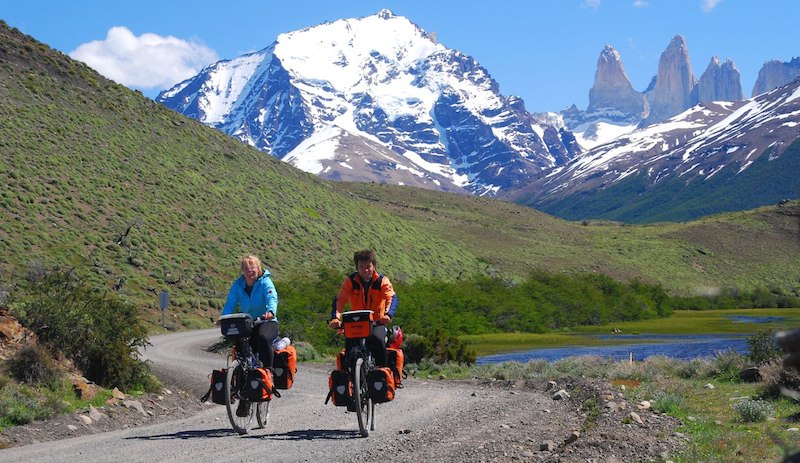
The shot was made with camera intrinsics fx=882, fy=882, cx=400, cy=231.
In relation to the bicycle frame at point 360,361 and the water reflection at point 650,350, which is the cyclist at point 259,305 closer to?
the bicycle frame at point 360,361

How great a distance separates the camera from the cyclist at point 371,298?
464 inches

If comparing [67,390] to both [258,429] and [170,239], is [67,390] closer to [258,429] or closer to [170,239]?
[258,429]

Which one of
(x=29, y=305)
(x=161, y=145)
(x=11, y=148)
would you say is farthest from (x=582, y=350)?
(x=161, y=145)

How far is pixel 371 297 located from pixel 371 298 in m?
0.01

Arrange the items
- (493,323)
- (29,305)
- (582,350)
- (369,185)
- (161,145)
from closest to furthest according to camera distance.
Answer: (29,305) < (582,350) < (493,323) < (161,145) < (369,185)

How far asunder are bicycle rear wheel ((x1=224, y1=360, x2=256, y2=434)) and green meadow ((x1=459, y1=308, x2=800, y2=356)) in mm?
30191

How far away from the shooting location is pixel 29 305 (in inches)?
635

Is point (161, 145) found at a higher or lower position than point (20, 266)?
higher

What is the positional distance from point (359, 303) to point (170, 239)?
43.7 metres

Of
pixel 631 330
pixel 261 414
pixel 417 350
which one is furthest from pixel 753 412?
pixel 631 330

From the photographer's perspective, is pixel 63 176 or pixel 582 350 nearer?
pixel 582 350

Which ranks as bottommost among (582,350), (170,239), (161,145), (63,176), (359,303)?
(582,350)

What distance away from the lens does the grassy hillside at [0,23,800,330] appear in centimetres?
4662

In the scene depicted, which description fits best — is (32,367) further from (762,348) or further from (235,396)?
(762,348)
